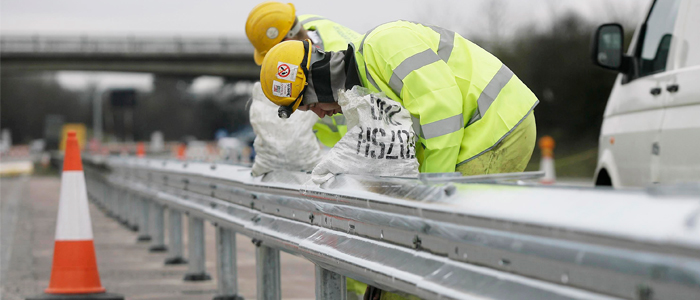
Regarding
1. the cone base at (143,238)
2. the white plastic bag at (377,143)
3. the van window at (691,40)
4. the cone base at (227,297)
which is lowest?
the cone base at (143,238)

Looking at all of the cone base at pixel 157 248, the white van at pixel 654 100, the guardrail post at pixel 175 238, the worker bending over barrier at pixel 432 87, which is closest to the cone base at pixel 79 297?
the guardrail post at pixel 175 238

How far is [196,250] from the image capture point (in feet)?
24.1

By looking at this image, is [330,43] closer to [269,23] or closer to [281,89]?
[269,23]

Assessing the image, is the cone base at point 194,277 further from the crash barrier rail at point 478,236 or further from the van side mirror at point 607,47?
the van side mirror at point 607,47

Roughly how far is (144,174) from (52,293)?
4.57 metres

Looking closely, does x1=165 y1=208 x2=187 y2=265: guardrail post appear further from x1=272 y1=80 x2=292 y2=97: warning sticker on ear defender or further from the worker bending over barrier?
x1=272 y1=80 x2=292 y2=97: warning sticker on ear defender

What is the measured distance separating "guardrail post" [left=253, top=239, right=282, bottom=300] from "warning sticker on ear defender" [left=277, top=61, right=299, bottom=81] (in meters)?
→ 1.28

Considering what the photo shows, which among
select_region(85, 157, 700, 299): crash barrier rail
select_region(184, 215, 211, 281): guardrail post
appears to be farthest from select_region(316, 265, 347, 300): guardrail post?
select_region(184, 215, 211, 281): guardrail post

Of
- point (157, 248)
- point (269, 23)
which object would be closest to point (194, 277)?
point (269, 23)

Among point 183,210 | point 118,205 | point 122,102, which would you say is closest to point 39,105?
point 122,102

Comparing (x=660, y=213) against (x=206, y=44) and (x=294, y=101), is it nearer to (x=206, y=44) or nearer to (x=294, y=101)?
(x=294, y=101)

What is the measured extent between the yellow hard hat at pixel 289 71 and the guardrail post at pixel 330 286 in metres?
0.78

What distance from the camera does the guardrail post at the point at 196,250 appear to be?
727 centimetres

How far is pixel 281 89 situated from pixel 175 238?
189 inches
